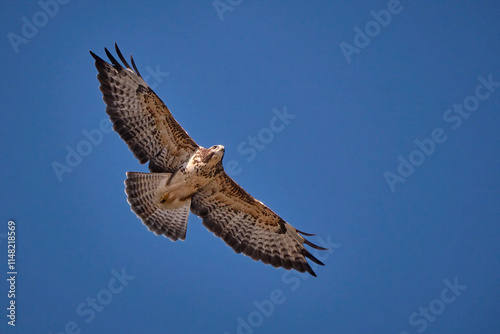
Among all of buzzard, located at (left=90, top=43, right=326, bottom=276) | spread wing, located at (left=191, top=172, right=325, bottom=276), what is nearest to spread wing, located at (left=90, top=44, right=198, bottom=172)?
buzzard, located at (left=90, top=43, right=326, bottom=276)

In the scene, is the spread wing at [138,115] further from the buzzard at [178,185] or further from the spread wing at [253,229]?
the spread wing at [253,229]

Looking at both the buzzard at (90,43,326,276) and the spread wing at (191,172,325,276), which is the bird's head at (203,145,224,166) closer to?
the buzzard at (90,43,326,276)

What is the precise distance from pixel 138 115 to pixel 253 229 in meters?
3.13

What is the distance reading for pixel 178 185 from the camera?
31.3 feet

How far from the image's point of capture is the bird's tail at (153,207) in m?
9.45

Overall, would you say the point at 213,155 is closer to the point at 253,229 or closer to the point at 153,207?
the point at 153,207

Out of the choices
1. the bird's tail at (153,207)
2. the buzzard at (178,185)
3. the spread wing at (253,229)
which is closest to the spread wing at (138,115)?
the buzzard at (178,185)

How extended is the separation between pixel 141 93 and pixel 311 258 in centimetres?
446

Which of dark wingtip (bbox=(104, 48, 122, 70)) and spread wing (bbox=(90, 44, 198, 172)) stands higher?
dark wingtip (bbox=(104, 48, 122, 70))

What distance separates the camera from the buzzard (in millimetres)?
9297

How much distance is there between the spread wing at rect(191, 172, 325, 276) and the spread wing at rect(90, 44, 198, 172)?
1.22 metres

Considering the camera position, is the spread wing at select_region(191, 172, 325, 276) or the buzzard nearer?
the buzzard

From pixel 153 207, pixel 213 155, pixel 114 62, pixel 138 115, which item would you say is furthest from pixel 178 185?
pixel 114 62


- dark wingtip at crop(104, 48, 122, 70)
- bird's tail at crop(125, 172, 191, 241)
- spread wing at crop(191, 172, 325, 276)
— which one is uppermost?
dark wingtip at crop(104, 48, 122, 70)
